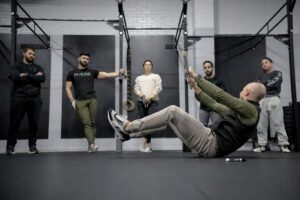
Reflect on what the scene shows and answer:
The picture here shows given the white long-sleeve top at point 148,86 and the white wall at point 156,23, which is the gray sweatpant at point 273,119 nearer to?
the white wall at point 156,23

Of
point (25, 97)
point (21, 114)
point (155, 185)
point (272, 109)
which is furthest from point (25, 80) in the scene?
point (272, 109)

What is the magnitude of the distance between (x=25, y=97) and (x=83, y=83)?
3.00 feet

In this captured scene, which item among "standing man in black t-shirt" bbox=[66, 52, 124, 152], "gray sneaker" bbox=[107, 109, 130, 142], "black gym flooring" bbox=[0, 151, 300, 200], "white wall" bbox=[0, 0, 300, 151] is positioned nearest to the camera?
"black gym flooring" bbox=[0, 151, 300, 200]

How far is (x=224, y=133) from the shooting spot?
9.12 ft

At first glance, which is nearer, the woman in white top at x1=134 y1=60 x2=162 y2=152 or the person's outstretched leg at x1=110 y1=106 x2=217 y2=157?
the person's outstretched leg at x1=110 y1=106 x2=217 y2=157

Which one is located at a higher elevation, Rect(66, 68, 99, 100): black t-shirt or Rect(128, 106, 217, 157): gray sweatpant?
Rect(66, 68, 99, 100): black t-shirt

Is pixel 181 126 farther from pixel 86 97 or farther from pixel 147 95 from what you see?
pixel 86 97

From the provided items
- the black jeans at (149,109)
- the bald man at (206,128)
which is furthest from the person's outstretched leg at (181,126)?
the black jeans at (149,109)

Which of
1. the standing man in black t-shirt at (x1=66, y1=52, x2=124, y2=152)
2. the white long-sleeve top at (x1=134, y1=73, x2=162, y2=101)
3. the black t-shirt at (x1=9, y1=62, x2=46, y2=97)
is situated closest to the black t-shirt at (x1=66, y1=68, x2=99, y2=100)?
the standing man in black t-shirt at (x1=66, y1=52, x2=124, y2=152)

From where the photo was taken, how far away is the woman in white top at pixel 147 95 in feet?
16.5

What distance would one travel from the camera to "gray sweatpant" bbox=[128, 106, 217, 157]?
275cm

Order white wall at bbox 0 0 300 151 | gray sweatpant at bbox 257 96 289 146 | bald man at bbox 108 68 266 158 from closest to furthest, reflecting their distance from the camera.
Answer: bald man at bbox 108 68 266 158 < gray sweatpant at bbox 257 96 289 146 < white wall at bbox 0 0 300 151

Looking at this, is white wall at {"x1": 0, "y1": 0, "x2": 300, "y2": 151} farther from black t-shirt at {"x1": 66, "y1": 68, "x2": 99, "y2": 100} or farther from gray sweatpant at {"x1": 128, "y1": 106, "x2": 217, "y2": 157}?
gray sweatpant at {"x1": 128, "y1": 106, "x2": 217, "y2": 157}

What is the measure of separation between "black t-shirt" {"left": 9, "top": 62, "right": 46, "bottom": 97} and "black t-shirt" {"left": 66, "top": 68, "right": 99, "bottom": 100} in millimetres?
535
